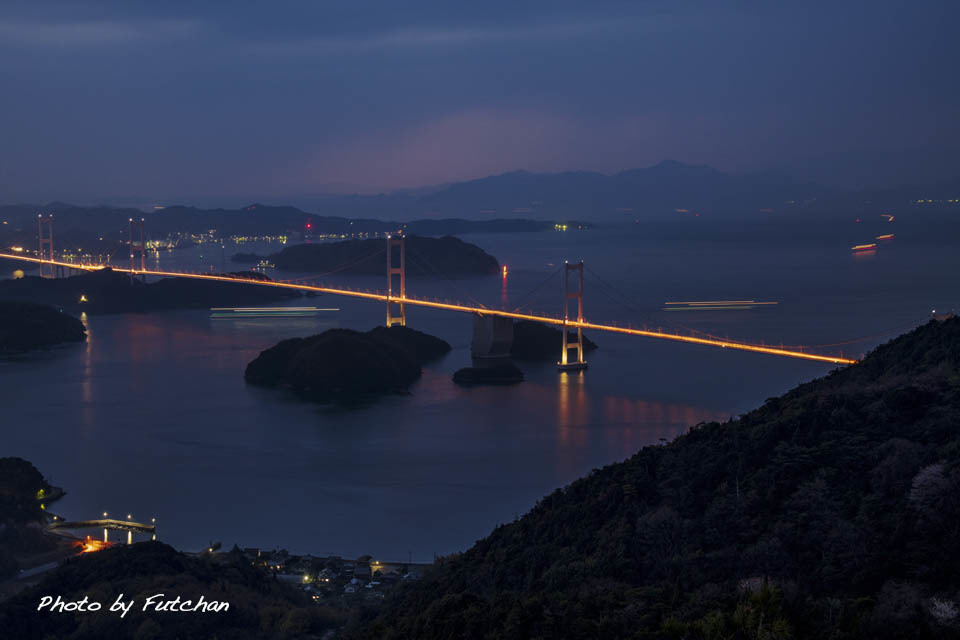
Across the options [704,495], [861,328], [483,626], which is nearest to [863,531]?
[704,495]

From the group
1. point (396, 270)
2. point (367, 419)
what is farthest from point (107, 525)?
point (396, 270)

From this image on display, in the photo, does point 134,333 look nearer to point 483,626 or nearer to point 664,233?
point 483,626

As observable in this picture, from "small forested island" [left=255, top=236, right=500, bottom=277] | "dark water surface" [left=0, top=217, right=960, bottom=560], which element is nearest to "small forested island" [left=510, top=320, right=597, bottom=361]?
"dark water surface" [left=0, top=217, right=960, bottom=560]

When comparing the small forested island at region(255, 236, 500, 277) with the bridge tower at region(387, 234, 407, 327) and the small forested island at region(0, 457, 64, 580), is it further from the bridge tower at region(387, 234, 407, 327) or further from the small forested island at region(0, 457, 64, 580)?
the small forested island at region(0, 457, 64, 580)

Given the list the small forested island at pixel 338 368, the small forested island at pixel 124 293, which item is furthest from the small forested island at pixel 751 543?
the small forested island at pixel 124 293

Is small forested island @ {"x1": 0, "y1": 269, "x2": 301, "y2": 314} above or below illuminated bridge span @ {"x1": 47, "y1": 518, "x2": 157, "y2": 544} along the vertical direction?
above

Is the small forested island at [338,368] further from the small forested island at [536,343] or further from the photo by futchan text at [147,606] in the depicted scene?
the photo by futchan text at [147,606]
